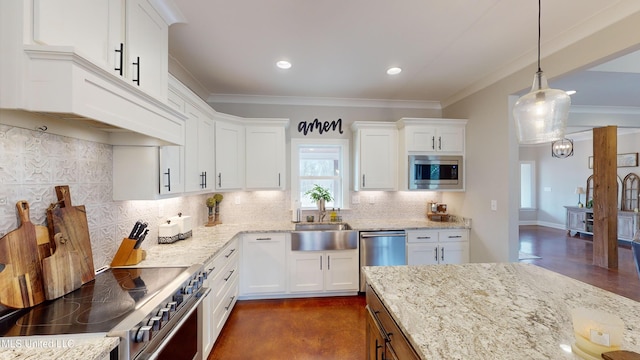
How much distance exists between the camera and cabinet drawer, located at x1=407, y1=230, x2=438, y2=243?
3.36 m

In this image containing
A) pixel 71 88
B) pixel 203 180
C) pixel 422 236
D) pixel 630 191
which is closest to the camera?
pixel 71 88

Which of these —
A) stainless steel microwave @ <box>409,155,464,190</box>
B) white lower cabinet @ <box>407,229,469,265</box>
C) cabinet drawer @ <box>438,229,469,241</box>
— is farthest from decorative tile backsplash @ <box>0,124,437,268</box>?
cabinet drawer @ <box>438,229,469,241</box>

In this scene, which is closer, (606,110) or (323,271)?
(323,271)

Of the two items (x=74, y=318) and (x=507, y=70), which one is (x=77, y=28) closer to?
(x=74, y=318)

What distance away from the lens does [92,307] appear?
1.20 m

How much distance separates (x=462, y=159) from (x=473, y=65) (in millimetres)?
1295

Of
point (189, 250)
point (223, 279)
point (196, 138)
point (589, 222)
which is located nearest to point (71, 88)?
point (189, 250)

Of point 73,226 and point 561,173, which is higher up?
point 561,173

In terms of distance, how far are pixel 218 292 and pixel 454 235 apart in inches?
117

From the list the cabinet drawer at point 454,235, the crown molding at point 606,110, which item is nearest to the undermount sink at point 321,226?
the cabinet drawer at point 454,235

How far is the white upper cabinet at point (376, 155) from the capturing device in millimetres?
3643

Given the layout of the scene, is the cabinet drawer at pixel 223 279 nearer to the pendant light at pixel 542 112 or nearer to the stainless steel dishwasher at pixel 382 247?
the stainless steel dishwasher at pixel 382 247

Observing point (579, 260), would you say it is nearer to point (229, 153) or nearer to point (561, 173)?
point (561, 173)

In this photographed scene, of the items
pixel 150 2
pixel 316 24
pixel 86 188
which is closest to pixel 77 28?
pixel 150 2
